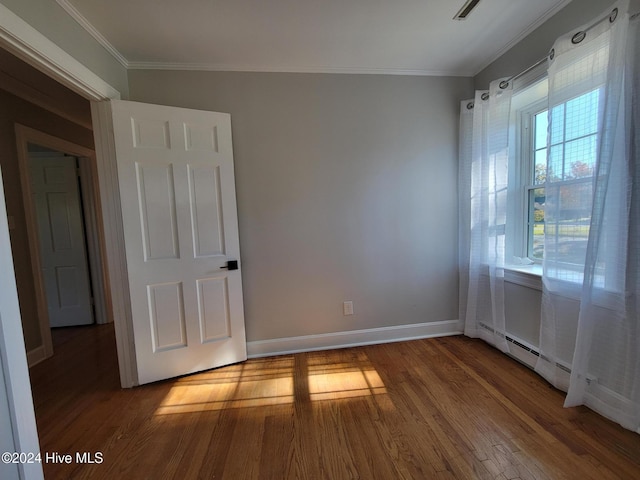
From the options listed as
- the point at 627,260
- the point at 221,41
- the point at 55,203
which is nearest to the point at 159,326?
the point at 221,41

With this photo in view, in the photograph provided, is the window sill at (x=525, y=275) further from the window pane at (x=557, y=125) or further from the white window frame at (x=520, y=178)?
the window pane at (x=557, y=125)

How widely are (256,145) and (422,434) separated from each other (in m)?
2.31

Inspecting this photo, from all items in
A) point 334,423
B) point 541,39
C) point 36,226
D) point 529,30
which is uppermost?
point 529,30

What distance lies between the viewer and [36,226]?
8.23 ft

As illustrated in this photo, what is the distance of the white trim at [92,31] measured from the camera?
150 cm

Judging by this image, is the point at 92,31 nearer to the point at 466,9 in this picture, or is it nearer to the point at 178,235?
the point at 178,235

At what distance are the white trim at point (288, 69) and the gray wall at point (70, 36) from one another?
213 mm

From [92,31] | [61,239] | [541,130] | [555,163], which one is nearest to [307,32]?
[92,31]

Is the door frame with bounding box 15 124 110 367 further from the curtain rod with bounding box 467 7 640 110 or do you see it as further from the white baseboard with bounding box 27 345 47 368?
the curtain rod with bounding box 467 7 640 110

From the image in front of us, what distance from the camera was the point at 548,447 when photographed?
1347mm

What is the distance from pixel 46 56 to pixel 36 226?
194 cm

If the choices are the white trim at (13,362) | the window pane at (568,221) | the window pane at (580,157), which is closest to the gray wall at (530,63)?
the window pane at (568,221)

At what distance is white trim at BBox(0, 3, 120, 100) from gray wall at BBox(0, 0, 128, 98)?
43 mm

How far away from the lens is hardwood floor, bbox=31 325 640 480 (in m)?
1.28
